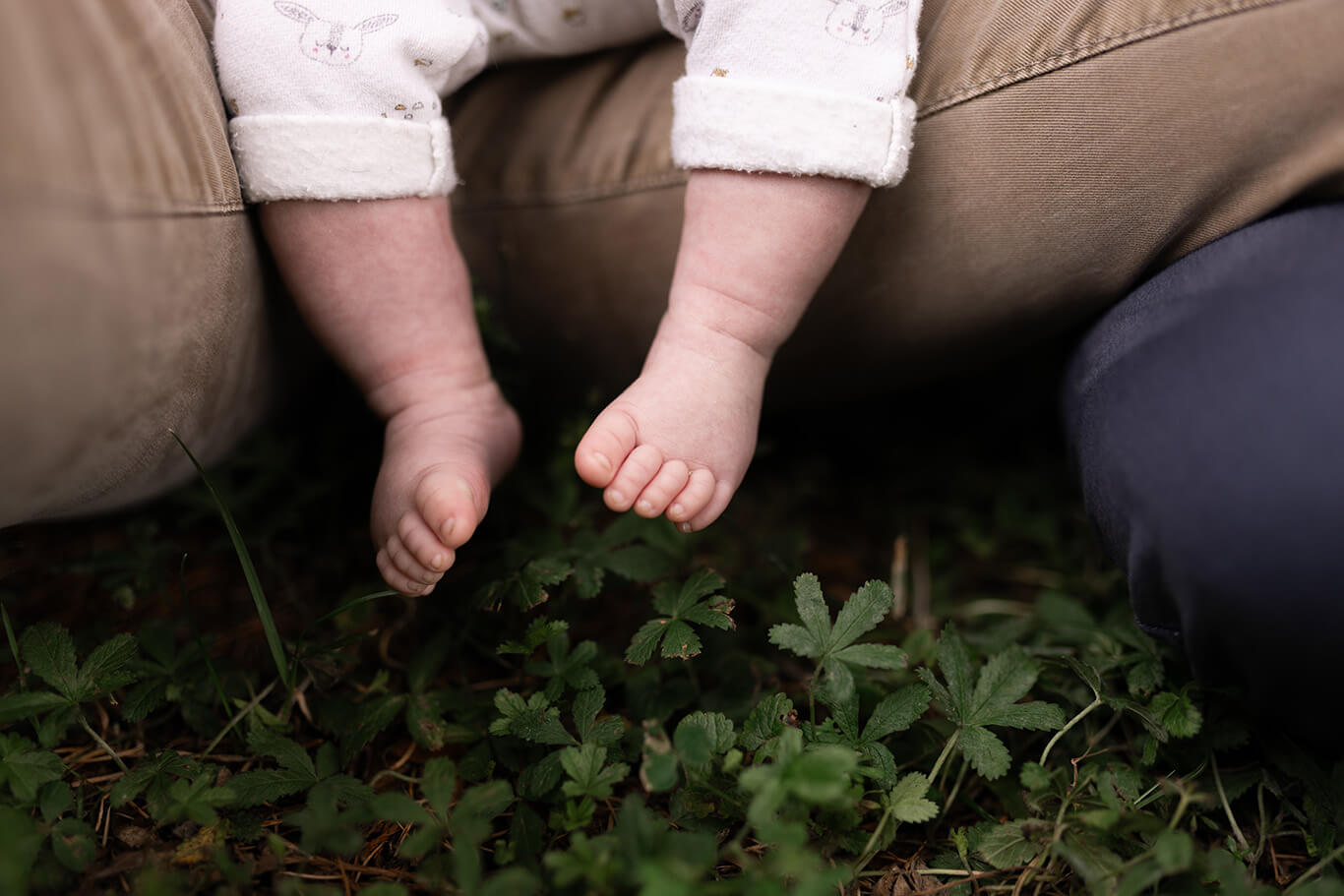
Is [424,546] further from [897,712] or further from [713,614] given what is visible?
[897,712]

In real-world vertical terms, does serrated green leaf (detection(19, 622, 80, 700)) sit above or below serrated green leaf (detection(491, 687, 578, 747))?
below

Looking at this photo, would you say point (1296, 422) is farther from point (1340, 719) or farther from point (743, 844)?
point (743, 844)

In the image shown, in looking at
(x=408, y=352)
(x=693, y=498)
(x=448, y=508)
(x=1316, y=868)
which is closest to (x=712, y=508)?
(x=693, y=498)

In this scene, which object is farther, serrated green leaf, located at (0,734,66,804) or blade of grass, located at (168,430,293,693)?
blade of grass, located at (168,430,293,693)

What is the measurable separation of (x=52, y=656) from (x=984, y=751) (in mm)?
798

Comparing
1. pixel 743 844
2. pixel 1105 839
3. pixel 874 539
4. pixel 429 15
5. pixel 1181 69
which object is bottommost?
pixel 874 539

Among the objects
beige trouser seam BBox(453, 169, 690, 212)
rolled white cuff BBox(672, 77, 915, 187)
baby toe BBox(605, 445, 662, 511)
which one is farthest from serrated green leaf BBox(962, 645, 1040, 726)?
beige trouser seam BBox(453, 169, 690, 212)

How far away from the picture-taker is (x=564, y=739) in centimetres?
76

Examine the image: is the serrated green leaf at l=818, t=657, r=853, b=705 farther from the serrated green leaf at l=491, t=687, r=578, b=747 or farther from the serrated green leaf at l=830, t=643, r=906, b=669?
the serrated green leaf at l=491, t=687, r=578, b=747

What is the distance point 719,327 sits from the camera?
0.86 meters

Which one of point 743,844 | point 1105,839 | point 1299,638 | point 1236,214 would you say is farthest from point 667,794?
point 1236,214

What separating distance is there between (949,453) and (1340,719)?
2.53ft

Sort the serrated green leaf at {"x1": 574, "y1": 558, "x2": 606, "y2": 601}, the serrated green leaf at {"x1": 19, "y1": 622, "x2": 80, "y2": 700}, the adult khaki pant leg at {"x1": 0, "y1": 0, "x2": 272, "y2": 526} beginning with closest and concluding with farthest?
the adult khaki pant leg at {"x1": 0, "y1": 0, "x2": 272, "y2": 526}
the serrated green leaf at {"x1": 19, "y1": 622, "x2": 80, "y2": 700}
the serrated green leaf at {"x1": 574, "y1": 558, "x2": 606, "y2": 601}

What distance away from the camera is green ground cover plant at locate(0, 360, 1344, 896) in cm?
66
